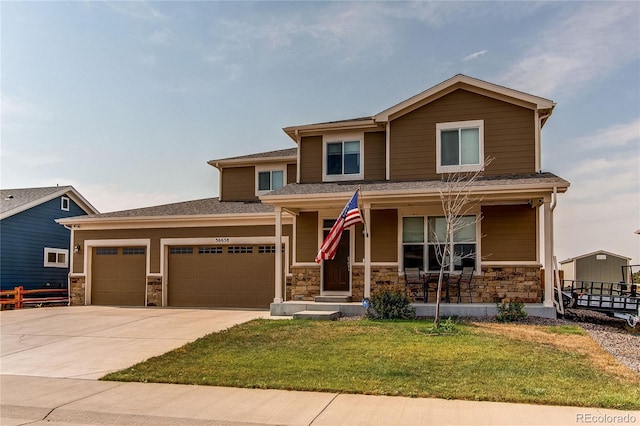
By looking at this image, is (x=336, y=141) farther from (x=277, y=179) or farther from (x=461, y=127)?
(x=277, y=179)

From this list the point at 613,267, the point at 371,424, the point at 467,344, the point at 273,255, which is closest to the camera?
the point at 371,424

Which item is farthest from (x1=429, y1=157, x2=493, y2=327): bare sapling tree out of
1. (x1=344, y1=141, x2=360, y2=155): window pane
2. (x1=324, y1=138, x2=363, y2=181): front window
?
(x1=344, y1=141, x2=360, y2=155): window pane

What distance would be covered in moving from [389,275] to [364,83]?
575 centimetres

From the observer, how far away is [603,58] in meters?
14.6

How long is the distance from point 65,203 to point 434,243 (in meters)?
18.8

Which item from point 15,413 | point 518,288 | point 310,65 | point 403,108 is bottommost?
point 15,413

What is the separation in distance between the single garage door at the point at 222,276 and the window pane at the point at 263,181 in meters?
3.18

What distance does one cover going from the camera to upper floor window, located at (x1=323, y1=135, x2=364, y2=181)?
17.8 m

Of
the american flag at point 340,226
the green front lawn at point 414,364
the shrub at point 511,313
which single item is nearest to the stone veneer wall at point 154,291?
the green front lawn at point 414,364

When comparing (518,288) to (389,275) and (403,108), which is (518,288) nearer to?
(389,275)

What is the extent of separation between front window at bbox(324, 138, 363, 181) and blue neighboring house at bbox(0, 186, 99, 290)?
46.7 feet

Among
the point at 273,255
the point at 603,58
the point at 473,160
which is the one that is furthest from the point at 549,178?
the point at 273,255

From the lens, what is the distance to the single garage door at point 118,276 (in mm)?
20656

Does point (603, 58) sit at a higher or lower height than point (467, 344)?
higher
